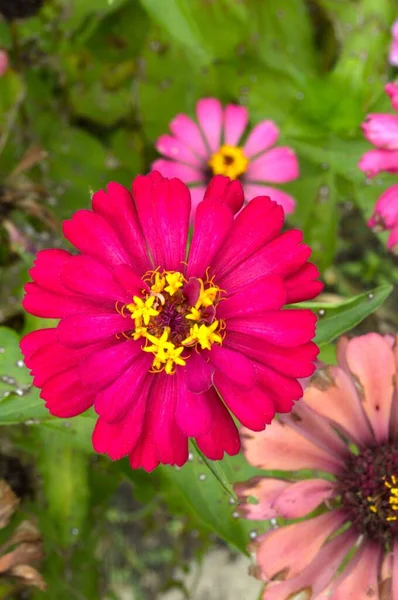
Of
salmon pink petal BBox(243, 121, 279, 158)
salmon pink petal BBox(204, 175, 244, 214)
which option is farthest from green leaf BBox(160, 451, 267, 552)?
salmon pink petal BBox(243, 121, 279, 158)

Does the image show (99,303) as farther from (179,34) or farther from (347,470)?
(179,34)

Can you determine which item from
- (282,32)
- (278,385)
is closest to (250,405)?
(278,385)

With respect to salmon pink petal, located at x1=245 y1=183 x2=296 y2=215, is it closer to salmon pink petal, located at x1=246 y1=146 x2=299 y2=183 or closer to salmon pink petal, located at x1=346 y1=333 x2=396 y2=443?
salmon pink petal, located at x1=246 y1=146 x2=299 y2=183

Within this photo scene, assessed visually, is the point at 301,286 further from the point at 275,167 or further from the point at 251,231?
the point at 275,167

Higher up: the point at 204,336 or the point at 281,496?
the point at 204,336

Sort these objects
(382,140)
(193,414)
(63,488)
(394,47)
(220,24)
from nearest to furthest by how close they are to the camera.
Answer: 1. (193,414)
2. (382,140)
3. (63,488)
4. (394,47)
5. (220,24)
